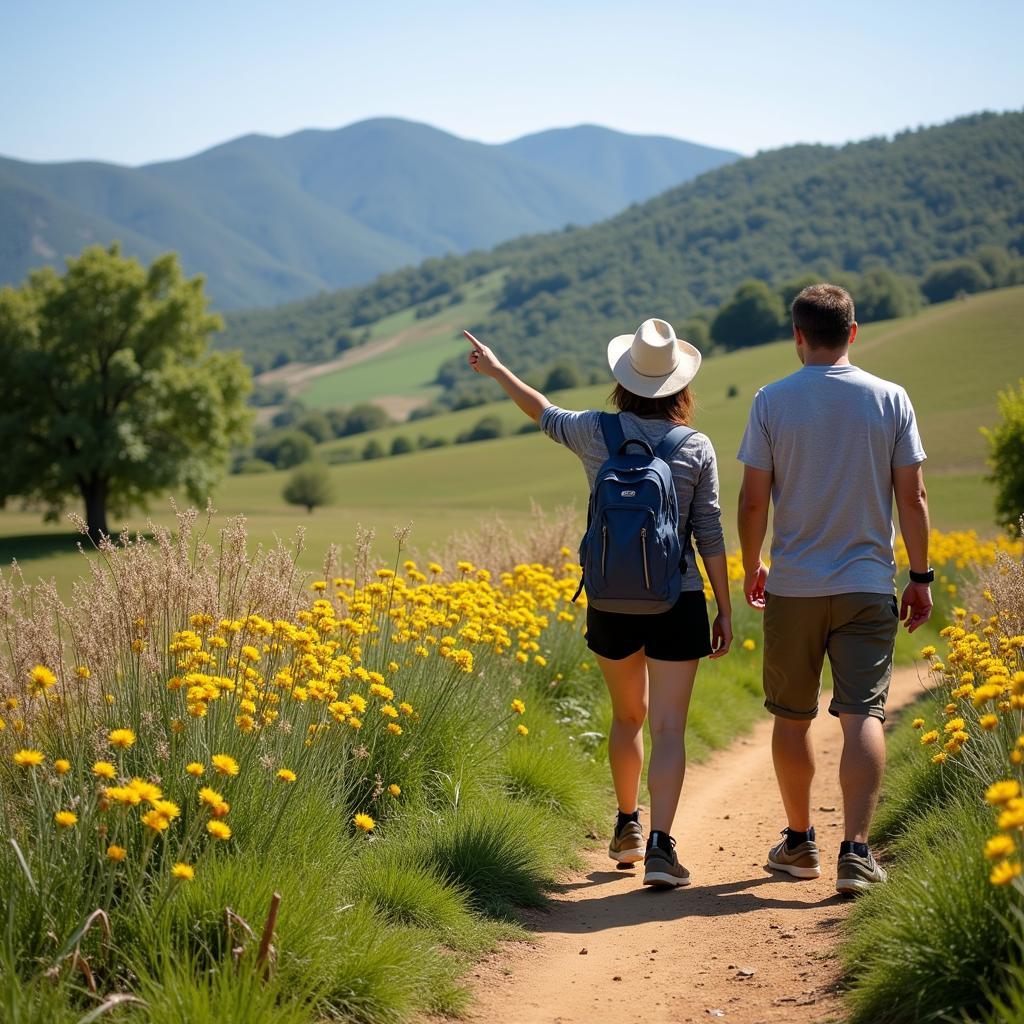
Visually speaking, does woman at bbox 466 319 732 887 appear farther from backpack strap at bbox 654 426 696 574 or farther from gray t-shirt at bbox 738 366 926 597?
gray t-shirt at bbox 738 366 926 597

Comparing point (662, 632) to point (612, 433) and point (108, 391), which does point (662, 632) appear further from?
point (108, 391)

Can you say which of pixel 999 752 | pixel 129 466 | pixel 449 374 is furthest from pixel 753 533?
pixel 449 374

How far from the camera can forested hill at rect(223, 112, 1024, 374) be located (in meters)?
144

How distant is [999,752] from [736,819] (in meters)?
2.60

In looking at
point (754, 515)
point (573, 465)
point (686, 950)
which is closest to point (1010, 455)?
point (754, 515)

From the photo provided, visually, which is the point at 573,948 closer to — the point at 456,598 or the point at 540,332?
the point at 456,598

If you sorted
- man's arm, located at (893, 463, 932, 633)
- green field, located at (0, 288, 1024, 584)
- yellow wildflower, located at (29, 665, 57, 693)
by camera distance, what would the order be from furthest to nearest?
green field, located at (0, 288, 1024, 584)
man's arm, located at (893, 463, 932, 633)
yellow wildflower, located at (29, 665, 57, 693)

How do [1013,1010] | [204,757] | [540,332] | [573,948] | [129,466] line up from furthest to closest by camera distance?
[540,332] < [129,466] < [573,948] < [204,757] < [1013,1010]

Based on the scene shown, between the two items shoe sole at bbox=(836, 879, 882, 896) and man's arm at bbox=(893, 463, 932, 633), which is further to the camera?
man's arm at bbox=(893, 463, 932, 633)

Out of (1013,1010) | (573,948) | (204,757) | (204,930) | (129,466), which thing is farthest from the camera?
(129,466)

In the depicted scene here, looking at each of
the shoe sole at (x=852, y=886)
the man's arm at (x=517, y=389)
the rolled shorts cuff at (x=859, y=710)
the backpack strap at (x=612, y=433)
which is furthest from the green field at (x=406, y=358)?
the shoe sole at (x=852, y=886)

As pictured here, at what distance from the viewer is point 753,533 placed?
503 cm

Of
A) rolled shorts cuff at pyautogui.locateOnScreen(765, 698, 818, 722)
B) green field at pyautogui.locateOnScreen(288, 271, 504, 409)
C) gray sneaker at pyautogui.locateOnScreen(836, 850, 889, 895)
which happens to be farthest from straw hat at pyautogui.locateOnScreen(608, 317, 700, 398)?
green field at pyautogui.locateOnScreen(288, 271, 504, 409)

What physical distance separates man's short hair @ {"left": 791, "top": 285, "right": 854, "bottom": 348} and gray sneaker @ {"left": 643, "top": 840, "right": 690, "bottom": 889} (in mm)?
2279
